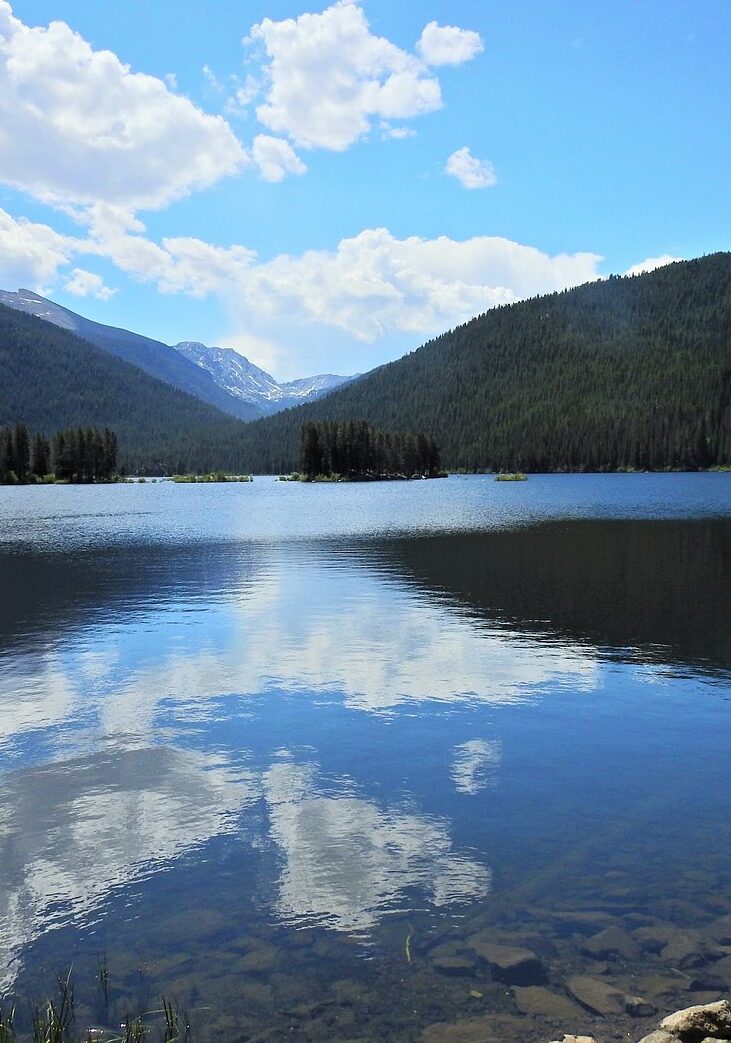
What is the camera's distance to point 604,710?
20.3 m

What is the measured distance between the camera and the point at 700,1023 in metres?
7.82

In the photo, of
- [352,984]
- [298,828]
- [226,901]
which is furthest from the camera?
[298,828]

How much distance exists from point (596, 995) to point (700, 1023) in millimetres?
1417

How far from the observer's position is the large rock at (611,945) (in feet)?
31.8

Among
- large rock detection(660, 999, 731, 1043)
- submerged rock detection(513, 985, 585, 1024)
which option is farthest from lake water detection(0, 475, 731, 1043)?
large rock detection(660, 999, 731, 1043)

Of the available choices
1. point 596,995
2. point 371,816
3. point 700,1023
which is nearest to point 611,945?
point 596,995

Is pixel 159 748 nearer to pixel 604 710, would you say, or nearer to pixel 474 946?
pixel 474 946

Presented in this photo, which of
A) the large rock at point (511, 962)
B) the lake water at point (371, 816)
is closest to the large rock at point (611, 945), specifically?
the lake water at point (371, 816)

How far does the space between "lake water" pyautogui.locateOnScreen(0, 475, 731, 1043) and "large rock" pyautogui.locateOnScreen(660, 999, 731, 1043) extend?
75 centimetres

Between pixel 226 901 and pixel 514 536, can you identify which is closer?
pixel 226 901

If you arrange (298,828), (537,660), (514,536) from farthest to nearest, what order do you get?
(514,536), (537,660), (298,828)

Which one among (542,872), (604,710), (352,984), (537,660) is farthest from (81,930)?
(537,660)

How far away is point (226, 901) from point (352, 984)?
260 centimetres

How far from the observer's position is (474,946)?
993 cm
